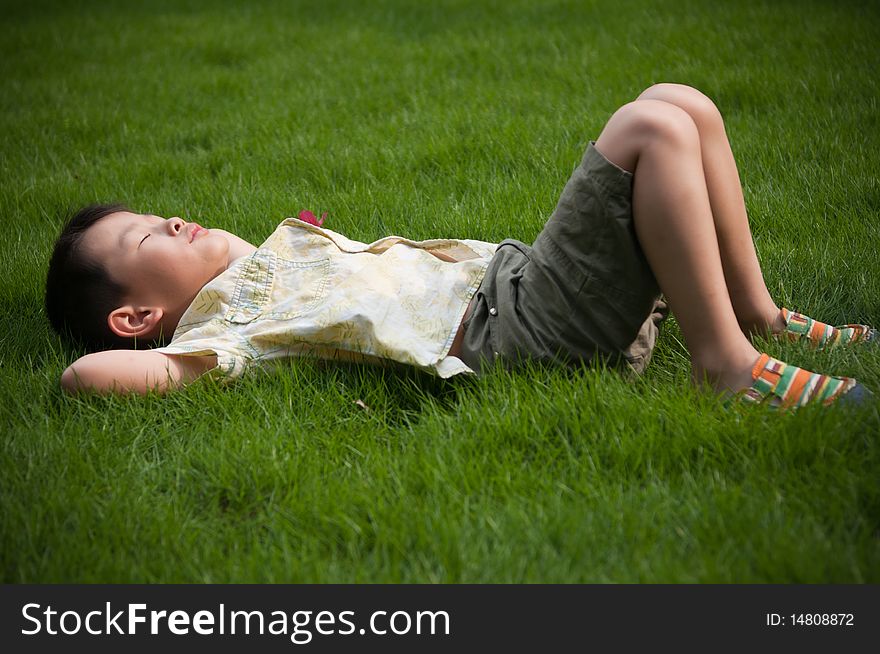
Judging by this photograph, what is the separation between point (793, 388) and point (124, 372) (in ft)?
5.20

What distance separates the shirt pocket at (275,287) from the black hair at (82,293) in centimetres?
34

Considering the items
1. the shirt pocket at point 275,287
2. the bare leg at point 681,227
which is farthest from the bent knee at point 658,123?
the shirt pocket at point 275,287

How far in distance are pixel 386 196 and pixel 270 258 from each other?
1.18 m

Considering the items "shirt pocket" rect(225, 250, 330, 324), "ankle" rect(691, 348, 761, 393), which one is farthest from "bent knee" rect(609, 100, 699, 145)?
"shirt pocket" rect(225, 250, 330, 324)

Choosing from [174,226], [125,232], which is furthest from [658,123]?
[125,232]

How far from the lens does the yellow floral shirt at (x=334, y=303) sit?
208 centimetres

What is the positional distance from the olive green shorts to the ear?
0.87 m

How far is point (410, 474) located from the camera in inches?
71.1

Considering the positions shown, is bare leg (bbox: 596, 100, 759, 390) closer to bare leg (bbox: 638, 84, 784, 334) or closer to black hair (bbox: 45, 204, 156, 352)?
bare leg (bbox: 638, 84, 784, 334)

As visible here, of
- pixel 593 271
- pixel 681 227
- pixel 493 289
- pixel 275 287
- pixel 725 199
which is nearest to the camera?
pixel 681 227

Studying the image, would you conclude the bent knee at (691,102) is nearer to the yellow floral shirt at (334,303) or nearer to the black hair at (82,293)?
the yellow floral shirt at (334,303)

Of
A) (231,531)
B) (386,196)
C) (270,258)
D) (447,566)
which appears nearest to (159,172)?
(386,196)

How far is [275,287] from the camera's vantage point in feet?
7.48

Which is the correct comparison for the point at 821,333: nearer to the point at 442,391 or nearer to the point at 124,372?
the point at 442,391
